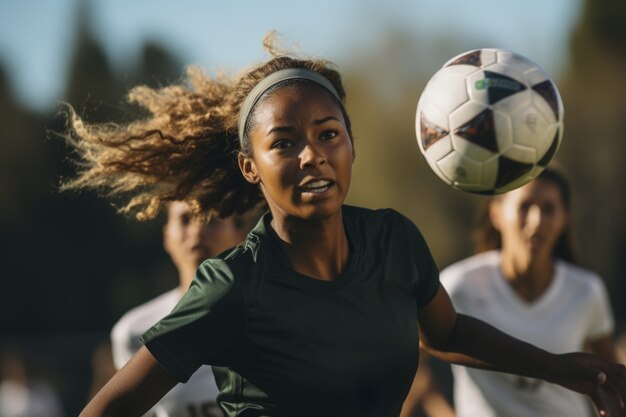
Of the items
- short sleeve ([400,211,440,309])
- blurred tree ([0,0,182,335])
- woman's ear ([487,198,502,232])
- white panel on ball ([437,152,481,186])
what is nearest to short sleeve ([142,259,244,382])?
short sleeve ([400,211,440,309])

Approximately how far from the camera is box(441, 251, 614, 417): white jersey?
572 centimetres

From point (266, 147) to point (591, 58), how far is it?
37531mm

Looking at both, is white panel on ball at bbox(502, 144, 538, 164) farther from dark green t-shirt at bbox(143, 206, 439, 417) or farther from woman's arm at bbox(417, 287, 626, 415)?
dark green t-shirt at bbox(143, 206, 439, 417)

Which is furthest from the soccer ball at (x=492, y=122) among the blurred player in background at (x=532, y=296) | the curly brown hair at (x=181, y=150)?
the blurred player in background at (x=532, y=296)

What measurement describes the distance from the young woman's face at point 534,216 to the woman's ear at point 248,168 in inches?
97.8

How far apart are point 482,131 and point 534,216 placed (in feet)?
6.41

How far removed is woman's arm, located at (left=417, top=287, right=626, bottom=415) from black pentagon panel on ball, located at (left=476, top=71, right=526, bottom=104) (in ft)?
2.61

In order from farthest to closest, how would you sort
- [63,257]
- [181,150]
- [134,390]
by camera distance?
[63,257] → [181,150] → [134,390]

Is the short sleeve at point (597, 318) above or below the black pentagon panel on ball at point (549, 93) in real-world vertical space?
below

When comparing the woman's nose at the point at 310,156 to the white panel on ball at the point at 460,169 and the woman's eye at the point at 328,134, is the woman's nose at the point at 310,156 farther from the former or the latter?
the white panel on ball at the point at 460,169

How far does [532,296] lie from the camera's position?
6098 mm

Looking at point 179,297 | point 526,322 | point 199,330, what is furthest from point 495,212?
point 199,330

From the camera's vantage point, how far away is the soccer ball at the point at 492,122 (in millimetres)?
4129

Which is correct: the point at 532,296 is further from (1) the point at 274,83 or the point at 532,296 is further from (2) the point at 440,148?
(1) the point at 274,83
